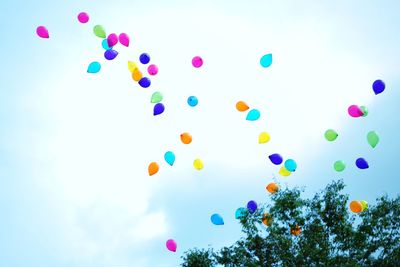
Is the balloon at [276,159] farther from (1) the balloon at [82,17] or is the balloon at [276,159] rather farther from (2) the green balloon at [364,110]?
(1) the balloon at [82,17]

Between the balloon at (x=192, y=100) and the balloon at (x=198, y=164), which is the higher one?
the balloon at (x=192, y=100)

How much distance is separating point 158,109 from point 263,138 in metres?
2.74

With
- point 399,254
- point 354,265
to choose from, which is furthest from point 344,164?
point 399,254

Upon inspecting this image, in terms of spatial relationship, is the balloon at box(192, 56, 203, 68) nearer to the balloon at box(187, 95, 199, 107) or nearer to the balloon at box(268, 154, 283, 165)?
the balloon at box(187, 95, 199, 107)

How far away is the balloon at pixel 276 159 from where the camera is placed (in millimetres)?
10492

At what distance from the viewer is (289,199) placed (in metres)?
14.2

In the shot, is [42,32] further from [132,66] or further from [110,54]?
[132,66]

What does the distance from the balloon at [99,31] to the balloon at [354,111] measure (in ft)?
19.7

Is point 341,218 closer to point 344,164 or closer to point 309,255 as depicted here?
point 309,255

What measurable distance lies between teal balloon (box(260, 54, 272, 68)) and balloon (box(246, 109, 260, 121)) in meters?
1.09

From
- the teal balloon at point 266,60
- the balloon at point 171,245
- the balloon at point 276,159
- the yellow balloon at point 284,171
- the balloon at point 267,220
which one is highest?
the teal balloon at point 266,60

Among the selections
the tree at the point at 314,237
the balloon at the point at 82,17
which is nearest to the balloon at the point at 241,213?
the tree at the point at 314,237

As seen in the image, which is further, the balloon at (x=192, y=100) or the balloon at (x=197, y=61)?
the balloon at (x=192, y=100)

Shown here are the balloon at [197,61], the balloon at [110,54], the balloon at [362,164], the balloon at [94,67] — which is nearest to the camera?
the balloon at [110,54]
